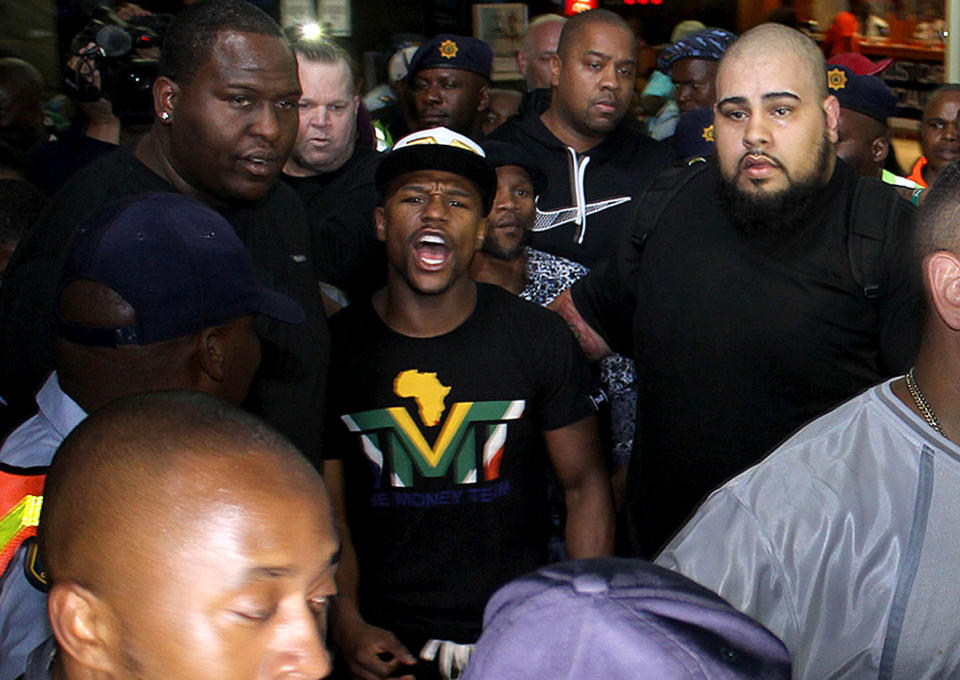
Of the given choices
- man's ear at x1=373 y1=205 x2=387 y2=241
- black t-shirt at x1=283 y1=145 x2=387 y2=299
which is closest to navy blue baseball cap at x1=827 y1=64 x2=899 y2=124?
black t-shirt at x1=283 y1=145 x2=387 y2=299

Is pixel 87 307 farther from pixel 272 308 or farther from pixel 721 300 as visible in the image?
pixel 721 300

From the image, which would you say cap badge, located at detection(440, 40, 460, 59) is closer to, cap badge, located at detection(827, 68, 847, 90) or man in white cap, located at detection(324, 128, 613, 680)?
cap badge, located at detection(827, 68, 847, 90)

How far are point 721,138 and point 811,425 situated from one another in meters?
1.57

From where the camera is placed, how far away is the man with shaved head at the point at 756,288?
3016mm

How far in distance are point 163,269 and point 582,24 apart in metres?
3.38

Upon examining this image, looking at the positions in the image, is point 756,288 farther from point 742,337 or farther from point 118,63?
point 118,63

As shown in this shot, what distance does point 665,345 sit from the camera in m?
3.19

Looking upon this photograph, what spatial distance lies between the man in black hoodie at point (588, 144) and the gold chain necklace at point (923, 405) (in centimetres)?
224

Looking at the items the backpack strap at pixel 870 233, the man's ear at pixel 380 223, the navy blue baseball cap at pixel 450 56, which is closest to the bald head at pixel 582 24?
the navy blue baseball cap at pixel 450 56

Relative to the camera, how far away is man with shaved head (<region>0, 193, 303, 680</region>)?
1813 millimetres

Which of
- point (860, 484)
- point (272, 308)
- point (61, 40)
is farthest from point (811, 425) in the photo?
point (61, 40)

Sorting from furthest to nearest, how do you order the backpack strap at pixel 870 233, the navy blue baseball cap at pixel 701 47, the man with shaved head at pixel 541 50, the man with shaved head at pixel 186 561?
the man with shaved head at pixel 541 50
the navy blue baseball cap at pixel 701 47
the backpack strap at pixel 870 233
the man with shaved head at pixel 186 561

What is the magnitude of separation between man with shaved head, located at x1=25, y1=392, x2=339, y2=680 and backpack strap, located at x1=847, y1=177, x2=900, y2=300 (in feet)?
6.65

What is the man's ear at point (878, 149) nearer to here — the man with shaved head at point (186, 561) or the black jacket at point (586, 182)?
the black jacket at point (586, 182)
